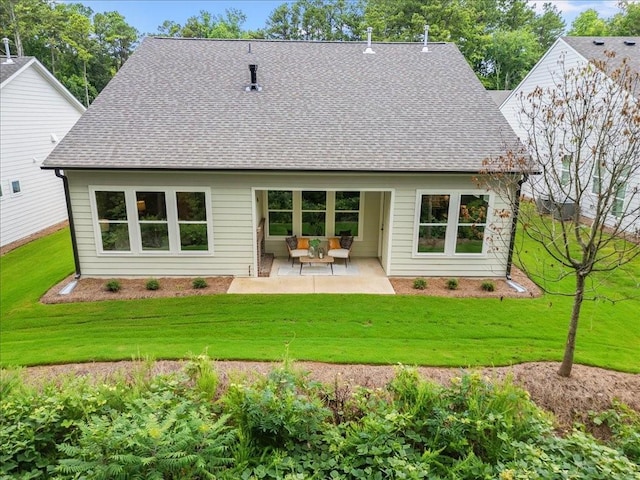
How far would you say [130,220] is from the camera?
9.55 m

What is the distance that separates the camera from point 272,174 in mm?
9398

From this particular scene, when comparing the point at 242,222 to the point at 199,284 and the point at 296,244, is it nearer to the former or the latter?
the point at 199,284

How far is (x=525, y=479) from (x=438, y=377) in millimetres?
2556

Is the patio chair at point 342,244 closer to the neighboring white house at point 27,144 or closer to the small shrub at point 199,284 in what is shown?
the small shrub at point 199,284

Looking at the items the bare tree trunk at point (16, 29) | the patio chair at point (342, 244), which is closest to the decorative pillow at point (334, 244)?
the patio chair at point (342, 244)

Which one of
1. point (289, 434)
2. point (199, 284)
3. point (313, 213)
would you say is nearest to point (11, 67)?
point (199, 284)

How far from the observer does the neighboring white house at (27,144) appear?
13.1 meters

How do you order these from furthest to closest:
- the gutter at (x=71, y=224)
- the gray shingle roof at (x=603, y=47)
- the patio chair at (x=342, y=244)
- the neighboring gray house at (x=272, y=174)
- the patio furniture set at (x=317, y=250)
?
the gray shingle roof at (x=603, y=47) → the patio chair at (x=342, y=244) → the patio furniture set at (x=317, y=250) → the neighboring gray house at (x=272, y=174) → the gutter at (x=71, y=224)

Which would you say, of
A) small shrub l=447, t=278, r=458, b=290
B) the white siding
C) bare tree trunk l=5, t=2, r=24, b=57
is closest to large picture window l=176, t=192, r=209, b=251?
the white siding

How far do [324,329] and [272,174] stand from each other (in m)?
3.86

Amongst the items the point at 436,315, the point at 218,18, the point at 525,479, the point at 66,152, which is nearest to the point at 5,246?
the point at 66,152

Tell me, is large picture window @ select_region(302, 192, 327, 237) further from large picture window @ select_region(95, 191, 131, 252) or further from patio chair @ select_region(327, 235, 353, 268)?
large picture window @ select_region(95, 191, 131, 252)

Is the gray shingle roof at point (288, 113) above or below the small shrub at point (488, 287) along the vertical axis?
above

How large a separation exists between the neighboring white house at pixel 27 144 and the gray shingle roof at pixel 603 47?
66.1ft
